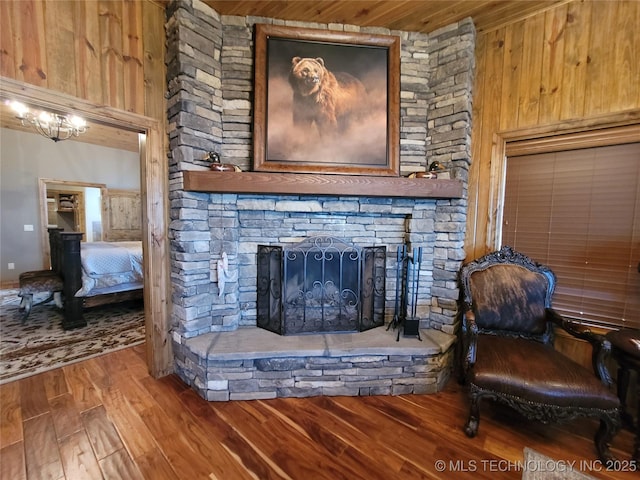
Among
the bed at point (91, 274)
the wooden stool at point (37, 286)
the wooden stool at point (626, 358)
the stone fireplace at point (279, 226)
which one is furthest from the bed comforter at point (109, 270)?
the wooden stool at point (626, 358)

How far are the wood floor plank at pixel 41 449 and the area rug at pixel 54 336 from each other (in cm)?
78

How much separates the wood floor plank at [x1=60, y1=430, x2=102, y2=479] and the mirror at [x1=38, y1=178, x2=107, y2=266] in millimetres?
5645

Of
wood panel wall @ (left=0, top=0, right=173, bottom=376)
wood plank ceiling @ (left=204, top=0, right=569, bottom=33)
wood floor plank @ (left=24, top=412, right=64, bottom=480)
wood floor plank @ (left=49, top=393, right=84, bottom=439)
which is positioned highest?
wood plank ceiling @ (left=204, top=0, right=569, bottom=33)

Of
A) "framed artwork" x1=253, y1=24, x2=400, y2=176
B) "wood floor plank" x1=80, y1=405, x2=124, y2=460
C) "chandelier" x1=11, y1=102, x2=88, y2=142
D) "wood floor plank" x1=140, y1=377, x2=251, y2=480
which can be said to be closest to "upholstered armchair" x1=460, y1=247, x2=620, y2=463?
"framed artwork" x1=253, y1=24, x2=400, y2=176

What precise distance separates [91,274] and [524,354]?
174 inches

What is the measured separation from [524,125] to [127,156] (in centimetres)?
745

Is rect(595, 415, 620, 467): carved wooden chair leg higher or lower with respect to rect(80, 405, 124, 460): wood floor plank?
higher

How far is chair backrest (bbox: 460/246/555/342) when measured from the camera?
1.89 meters

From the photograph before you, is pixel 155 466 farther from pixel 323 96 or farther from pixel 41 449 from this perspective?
pixel 323 96

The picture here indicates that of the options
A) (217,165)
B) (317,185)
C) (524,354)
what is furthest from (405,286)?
(217,165)

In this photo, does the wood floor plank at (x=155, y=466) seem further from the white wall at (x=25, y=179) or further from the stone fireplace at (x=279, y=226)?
the white wall at (x=25, y=179)

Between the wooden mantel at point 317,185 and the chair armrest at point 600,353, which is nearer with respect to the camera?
the chair armrest at point 600,353

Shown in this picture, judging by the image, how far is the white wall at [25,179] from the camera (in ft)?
15.0

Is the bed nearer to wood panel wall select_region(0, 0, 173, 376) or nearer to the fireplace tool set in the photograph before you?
wood panel wall select_region(0, 0, 173, 376)
